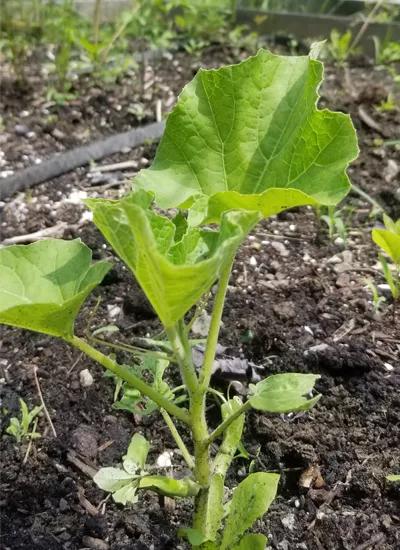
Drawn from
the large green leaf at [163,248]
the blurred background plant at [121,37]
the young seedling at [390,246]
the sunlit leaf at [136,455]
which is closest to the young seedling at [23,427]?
the sunlit leaf at [136,455]

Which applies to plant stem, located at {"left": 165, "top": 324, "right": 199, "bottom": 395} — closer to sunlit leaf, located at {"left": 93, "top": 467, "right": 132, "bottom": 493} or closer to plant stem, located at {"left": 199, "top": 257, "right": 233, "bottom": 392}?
plant stem, located at {"left": 199, "top": 257, "right": 233, "bottom": 392}

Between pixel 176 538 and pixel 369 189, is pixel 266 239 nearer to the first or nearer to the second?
pixel 369 189

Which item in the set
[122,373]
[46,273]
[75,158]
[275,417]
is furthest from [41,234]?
[122,373]

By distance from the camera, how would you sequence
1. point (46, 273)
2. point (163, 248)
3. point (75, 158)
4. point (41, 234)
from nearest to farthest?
point (163, 248), point (46, 273), point (41, 234), point (75, 158)

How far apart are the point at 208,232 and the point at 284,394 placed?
Answer: 247 millimetres

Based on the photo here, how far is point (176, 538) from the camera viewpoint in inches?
48.9

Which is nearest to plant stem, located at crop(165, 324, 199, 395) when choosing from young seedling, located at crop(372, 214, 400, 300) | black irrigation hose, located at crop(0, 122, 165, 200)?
young seedling, located at crop(372, 214, 400, 300)

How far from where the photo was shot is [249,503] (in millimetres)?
1069

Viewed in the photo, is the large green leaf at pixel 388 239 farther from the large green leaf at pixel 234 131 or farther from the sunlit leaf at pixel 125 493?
the sunlit leaf at pixel 125 493

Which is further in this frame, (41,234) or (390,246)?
(41,234)

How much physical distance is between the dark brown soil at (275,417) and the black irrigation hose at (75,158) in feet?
0.83

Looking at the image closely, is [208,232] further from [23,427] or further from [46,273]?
[23,427]

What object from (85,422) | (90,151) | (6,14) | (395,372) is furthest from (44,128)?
(395,372)

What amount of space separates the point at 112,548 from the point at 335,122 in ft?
2.70
